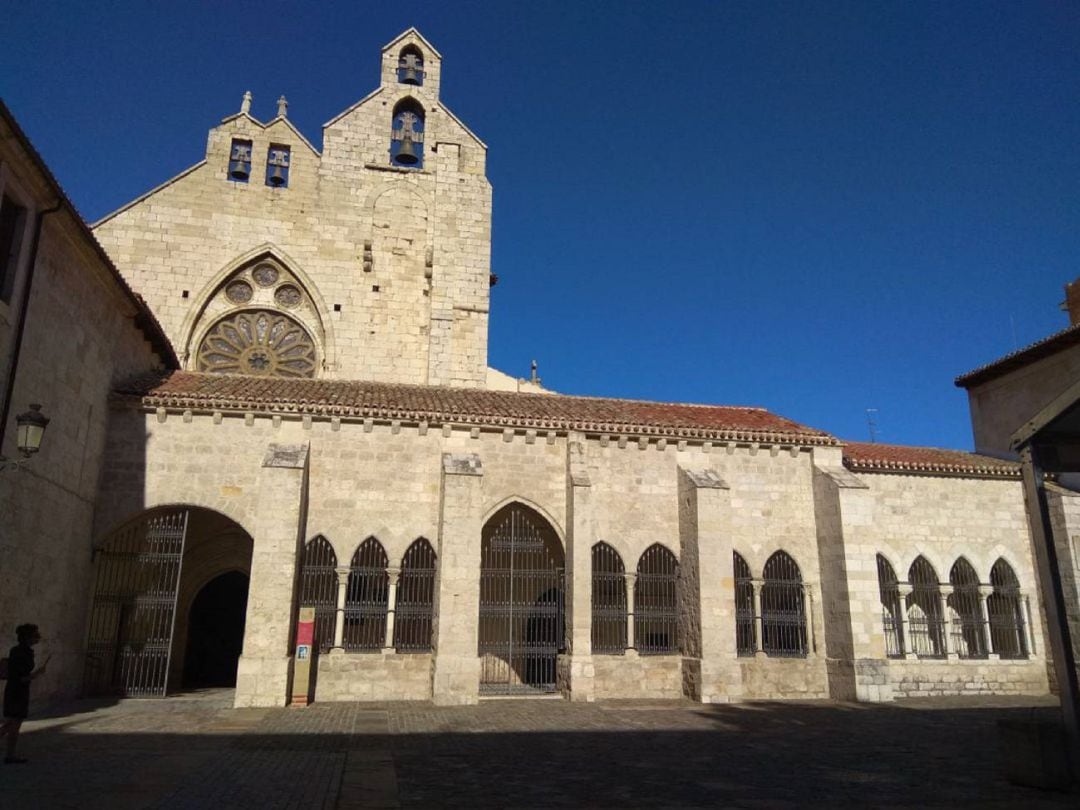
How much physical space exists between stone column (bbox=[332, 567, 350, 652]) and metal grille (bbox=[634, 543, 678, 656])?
19.6 ft

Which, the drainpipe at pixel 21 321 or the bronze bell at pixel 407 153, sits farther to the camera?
the bronze bell at pixel 407 153

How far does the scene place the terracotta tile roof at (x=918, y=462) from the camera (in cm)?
1838

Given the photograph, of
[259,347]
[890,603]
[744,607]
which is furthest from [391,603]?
[890,603]

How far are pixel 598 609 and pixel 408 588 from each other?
12.9 feet

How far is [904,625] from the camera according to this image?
17.7 metres

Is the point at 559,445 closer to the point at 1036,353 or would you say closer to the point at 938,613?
the point at 938,613

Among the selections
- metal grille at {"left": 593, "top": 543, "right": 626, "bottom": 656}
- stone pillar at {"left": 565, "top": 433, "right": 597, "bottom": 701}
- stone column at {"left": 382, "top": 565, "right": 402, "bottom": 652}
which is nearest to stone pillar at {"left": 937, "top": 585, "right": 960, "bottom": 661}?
metal grille at {"left": 593, "top": 543, "right": 626, "bottom": 656}

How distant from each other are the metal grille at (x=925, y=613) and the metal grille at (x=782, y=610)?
3019mm

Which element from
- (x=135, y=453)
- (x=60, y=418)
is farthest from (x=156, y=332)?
(x=60, y=418)

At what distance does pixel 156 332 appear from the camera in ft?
58.2

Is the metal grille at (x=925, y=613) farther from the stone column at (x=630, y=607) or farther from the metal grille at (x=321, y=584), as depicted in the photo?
the metal grille at (x=321, y=584)

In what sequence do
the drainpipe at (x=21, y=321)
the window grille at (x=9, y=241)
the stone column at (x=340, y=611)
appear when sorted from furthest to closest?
the stone column at (x=340, y=611), the window grille at (x=9, y=241), the drainpipe at (x=21, y=321)

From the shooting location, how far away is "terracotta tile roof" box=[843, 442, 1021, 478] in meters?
18.4

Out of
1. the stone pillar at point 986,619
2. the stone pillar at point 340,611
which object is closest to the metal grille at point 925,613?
the stone pillar at point 986,619
